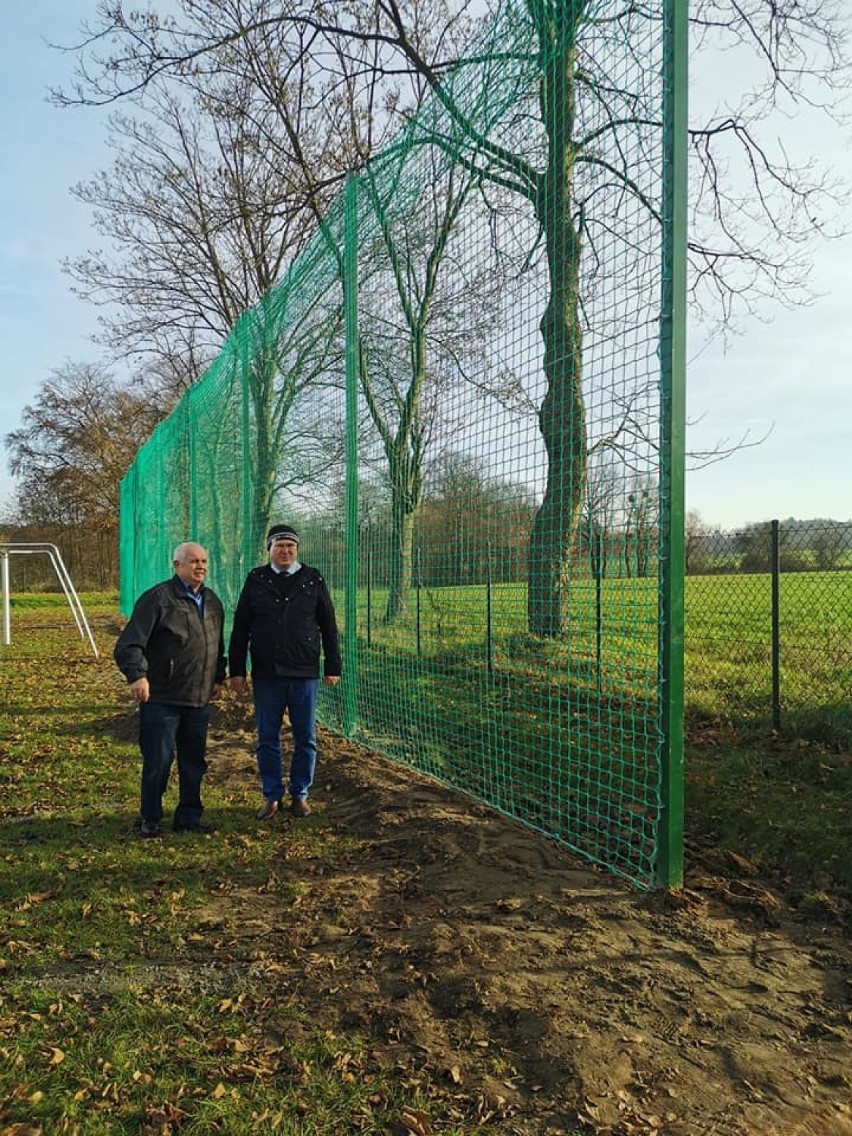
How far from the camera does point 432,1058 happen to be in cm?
235

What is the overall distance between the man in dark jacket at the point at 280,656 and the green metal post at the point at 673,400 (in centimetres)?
224

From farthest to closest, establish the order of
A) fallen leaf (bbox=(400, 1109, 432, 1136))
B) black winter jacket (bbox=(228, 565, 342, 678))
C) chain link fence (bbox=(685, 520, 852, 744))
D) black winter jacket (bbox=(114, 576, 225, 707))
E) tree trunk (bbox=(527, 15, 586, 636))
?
chain link fence (bbox=(685, 520, 852, 744)), black winter jacket (bbox=(228, 565, 342, 678)), black winter jacket (bbox=(114, 576, 225, 707)), tree trunk (bbox=(527, 15, 586, 636)), fallen leaf (bbox=(400, 1109, 432, 1136))

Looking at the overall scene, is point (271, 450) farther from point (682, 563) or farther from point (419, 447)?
point (682, 563)

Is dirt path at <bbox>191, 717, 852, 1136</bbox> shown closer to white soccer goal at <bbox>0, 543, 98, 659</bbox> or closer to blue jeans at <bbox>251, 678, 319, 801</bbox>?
blue jeans at <bbox>251, 678, 319, 801</bbox>

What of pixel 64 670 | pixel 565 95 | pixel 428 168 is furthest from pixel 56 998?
pixel 64 670

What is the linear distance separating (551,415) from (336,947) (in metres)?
2.44

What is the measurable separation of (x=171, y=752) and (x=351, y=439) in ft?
9.06

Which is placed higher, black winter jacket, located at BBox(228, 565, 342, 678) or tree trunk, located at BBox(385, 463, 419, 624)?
tree trunk, located at BBox(385, 463, 419, 624)

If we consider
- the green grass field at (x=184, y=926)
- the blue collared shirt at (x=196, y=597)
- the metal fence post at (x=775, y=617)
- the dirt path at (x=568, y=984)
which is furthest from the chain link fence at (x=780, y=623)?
the blue collared shirt at (x=196, y=597)

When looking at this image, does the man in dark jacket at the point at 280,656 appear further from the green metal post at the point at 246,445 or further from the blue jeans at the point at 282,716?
the green metal post at the point at 246,445

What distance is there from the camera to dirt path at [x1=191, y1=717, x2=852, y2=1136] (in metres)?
2.16

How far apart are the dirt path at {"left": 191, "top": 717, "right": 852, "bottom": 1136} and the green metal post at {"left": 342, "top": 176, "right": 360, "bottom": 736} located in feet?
7.73

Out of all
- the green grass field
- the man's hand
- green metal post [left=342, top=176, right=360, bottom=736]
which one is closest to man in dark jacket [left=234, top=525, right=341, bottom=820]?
the green grass field

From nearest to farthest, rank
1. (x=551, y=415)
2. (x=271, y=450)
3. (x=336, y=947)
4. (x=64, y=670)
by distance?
(x=336, y=947)
(x=551, y=415)
(x=271, y=450)
(x=64, y=670)
